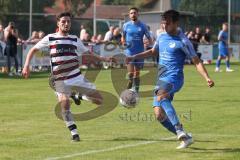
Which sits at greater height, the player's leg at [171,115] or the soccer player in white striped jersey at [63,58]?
the soccer player in white striped jersey at [63,58]

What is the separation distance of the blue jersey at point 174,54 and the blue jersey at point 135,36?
30.1 feet

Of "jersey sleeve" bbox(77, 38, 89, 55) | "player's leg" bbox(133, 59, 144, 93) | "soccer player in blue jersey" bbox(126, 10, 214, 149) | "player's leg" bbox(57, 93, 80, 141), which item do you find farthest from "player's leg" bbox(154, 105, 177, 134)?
"player's leg" bbox(133, 59, 144, 93)

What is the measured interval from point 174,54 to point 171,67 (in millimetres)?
198

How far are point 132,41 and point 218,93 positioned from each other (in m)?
2.94

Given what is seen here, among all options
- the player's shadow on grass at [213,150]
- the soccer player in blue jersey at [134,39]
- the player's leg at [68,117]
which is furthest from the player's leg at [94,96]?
the soccer player in blue jersey at [134,39]

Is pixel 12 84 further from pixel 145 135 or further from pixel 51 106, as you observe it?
pixel 145 135

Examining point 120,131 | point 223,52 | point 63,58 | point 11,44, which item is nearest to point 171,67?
point 63,58

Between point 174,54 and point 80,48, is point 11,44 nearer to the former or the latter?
point 80,48

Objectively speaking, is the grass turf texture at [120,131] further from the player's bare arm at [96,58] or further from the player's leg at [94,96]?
the player's bare arm at [96,58]

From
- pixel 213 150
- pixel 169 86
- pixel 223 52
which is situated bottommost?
pixel 223 52

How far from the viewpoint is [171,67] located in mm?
11062

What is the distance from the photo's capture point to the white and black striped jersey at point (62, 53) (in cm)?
1205

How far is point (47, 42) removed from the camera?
12.0m

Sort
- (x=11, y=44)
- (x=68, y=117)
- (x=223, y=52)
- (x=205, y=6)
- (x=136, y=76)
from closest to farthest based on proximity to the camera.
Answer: (x=68, y=117), (x=136, y=76), (x=11, y=44), (x=223, y=52), (x=205, y=6)
